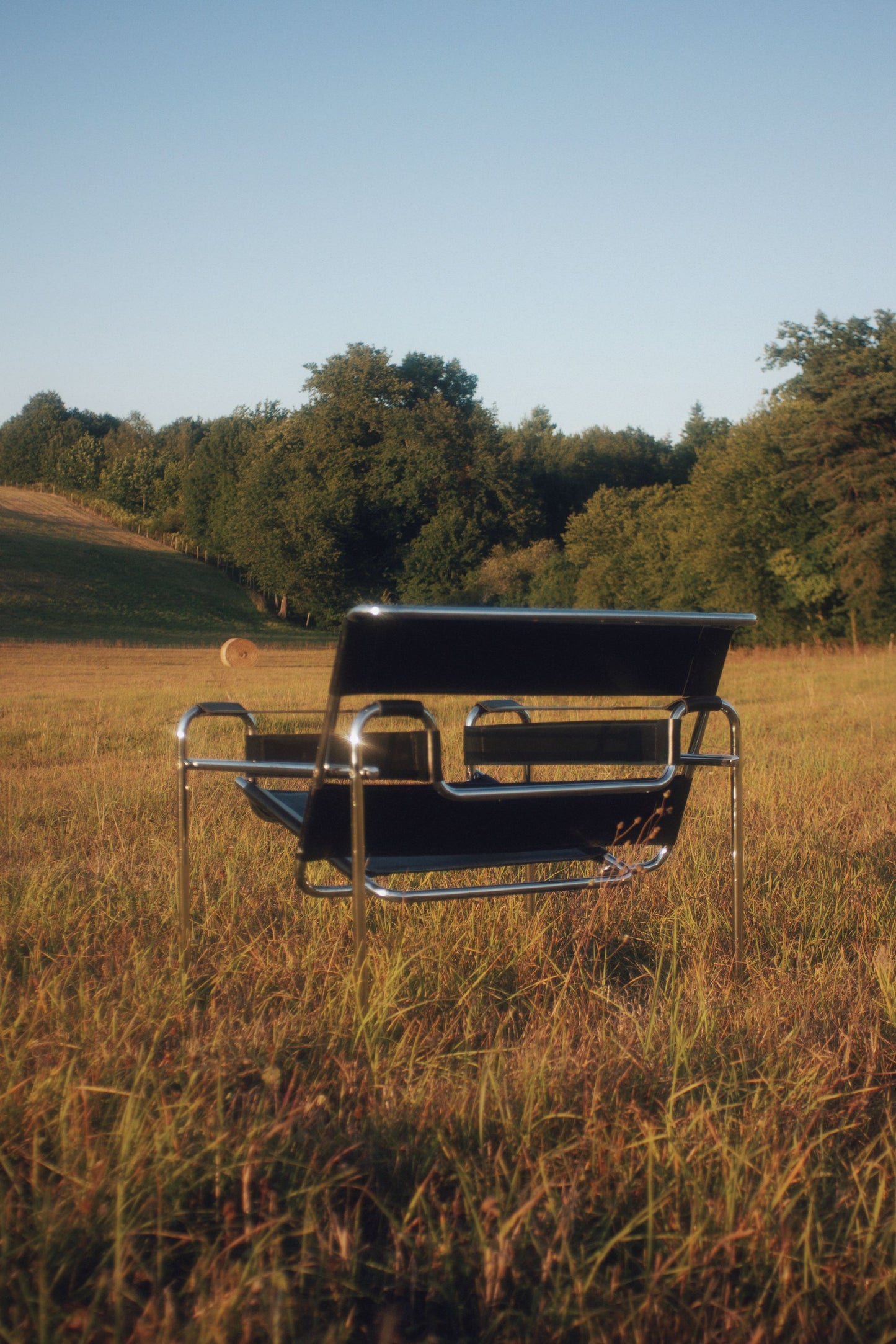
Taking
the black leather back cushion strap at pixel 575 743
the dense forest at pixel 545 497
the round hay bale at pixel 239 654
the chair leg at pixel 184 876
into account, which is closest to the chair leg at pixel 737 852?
the black leather back cushion strap at pixel 575 743

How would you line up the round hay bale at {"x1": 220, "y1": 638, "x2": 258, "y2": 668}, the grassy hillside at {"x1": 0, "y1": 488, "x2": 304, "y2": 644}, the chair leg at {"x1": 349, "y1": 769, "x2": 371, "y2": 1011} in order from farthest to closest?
1. the grassy hillside at {"x1": 0, "y1": 488, "x2": 304, "y2": 644}
2. the round hay bale at {"x1": 220, "y1": 638, "x2": 258, "y2": 668}
3. the chair leg at {"x1": 349, "y1": 769, "x2": 371, "y2": 1011}

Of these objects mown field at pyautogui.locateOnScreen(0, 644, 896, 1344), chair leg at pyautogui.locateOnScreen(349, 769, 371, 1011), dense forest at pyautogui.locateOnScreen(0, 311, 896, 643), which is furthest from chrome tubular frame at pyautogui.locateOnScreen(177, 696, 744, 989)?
dense forest at pyautogui.locateOnScreen(0, 311, 896, 643)

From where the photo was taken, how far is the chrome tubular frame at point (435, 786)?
88.6 inches

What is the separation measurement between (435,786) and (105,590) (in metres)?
47.7

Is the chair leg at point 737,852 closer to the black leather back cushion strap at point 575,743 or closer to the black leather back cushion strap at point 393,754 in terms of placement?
the black leather back cushion strap at point 575,743

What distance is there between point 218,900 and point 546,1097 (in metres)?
1.55

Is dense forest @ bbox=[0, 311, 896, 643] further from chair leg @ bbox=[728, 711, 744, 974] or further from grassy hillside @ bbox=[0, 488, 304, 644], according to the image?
chair leg @ bbox=[728, 711, 744, 974]

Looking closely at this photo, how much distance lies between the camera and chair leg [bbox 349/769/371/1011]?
221 cm

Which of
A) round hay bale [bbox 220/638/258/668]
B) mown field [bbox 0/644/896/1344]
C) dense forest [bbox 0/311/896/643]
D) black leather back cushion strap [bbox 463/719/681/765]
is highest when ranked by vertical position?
dense forest [bbox 0/311/896/643]

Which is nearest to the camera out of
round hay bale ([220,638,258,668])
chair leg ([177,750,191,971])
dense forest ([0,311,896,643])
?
chair leg ([177,750,191,971])

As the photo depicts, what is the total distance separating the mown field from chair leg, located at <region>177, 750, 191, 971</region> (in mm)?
61

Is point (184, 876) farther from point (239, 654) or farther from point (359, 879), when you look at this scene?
point (239, 654)

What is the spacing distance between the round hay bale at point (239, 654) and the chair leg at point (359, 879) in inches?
934

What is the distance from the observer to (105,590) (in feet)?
155
